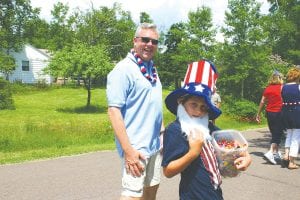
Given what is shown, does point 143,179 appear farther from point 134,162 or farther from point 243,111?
point 243,111

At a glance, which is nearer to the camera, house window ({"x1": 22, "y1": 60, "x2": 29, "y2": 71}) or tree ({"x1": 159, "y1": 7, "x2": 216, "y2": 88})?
tree ({"x1": 159, "y1": 7, "x2": 216, "y2": 88})

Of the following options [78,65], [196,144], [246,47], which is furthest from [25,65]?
[196,144]

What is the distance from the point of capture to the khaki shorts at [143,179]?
12.5 ft

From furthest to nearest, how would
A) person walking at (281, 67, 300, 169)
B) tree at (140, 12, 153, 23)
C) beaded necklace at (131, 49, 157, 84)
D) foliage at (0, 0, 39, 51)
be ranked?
tree at (140, 12, 153, 23) < foliage at (0, 0, 39, 51) < person walking at (281, 67, 300, 169) < beaded necklace at (131, 49, 157, 84)

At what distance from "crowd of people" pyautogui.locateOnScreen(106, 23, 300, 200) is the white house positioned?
52.6 meters

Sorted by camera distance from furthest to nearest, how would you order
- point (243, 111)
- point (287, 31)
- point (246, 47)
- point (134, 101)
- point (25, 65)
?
point (25, 65), point (287, 31), point (246, 47), point (243, 111), point (134, 101)

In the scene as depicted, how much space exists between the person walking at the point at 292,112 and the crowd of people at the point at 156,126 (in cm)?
516

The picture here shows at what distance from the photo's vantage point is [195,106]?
10.1ft

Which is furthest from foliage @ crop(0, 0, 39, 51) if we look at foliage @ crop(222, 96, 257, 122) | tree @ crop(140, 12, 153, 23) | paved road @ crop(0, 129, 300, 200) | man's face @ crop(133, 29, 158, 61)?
man's face @ crop(133, 29, 158, 61)

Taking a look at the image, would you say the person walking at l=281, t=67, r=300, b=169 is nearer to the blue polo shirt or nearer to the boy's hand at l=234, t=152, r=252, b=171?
the blue polo shirt

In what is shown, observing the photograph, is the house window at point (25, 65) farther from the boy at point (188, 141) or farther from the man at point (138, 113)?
the boy at point (188, 141)

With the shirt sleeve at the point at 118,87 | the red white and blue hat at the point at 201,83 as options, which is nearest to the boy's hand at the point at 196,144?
the red white and blue hat at the point at 201,83

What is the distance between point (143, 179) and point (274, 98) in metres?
6.27

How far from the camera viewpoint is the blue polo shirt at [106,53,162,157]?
3.75 m
